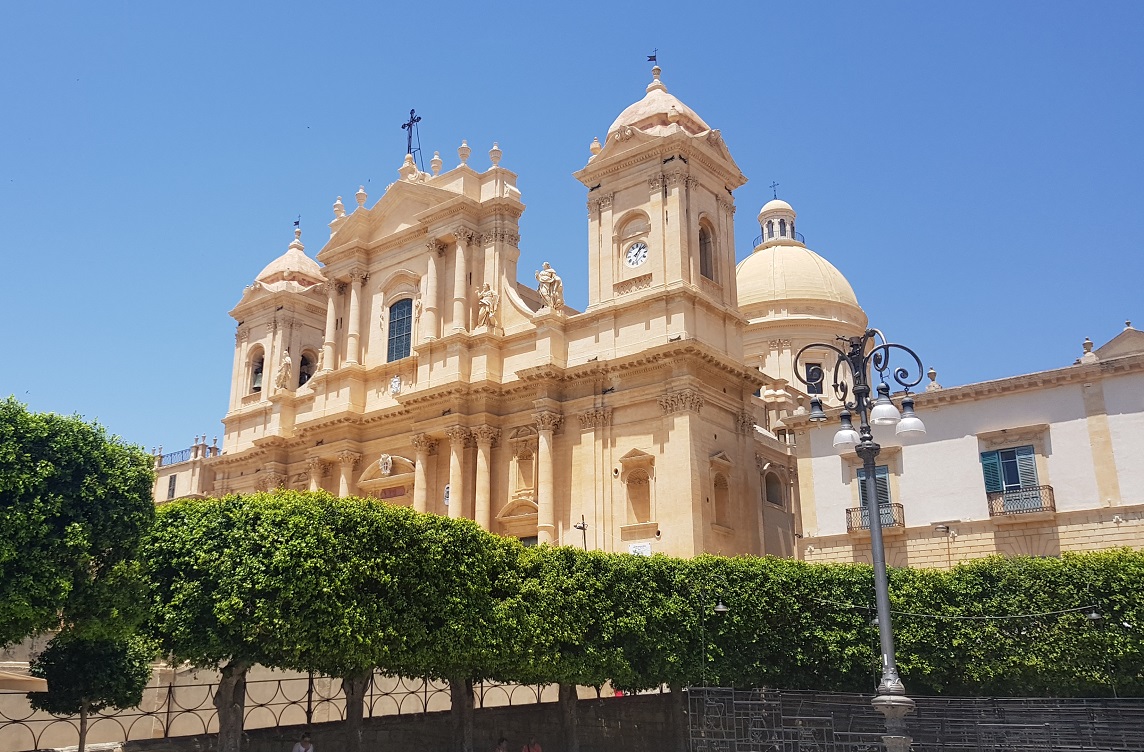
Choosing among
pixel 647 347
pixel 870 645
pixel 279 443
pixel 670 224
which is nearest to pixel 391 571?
pixel 870 645

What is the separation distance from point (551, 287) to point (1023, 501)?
16596mm

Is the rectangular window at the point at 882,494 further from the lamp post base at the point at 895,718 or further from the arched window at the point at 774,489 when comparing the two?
the lamp post base at the point at 895,718

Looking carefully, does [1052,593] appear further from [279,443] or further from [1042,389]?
[279,443]

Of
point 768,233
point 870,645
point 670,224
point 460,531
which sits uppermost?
point 768,233

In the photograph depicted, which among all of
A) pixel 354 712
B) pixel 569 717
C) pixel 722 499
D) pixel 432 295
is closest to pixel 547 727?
pixel 569 717

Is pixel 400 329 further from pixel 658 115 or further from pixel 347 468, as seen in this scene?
pixel 658 115

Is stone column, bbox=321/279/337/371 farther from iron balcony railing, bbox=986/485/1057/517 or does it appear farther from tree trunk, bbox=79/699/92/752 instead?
iron balcony railing, bbox=986/485/1057/517

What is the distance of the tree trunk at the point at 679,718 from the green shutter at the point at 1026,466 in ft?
38.3

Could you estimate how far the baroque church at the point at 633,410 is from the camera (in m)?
28.6

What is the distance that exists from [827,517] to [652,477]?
542cm

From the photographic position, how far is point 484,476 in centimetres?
3481

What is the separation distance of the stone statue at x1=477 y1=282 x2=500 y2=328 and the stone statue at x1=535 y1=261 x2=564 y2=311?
2025mm

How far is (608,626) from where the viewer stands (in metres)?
23.2

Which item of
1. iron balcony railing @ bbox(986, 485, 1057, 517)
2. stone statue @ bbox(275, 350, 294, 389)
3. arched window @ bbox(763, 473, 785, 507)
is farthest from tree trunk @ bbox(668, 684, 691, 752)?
stone statue @ bbox(275, 350, 294, 389)
